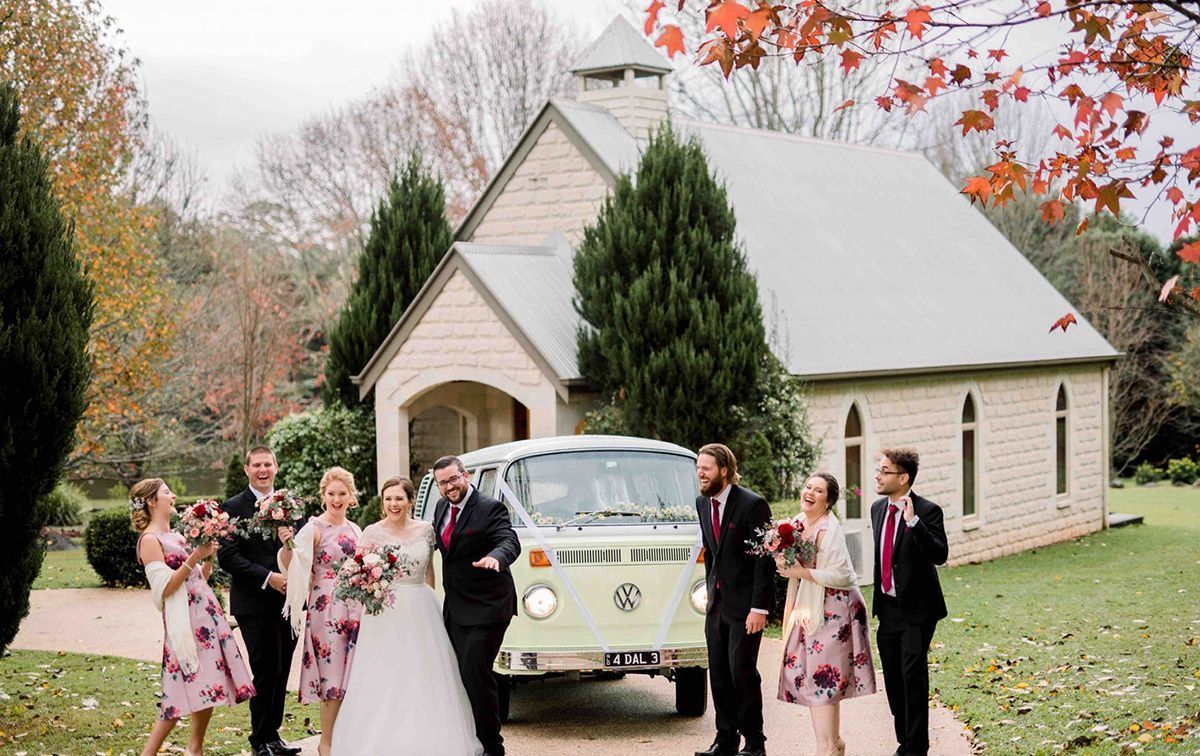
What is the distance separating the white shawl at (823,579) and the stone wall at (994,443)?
11.2m

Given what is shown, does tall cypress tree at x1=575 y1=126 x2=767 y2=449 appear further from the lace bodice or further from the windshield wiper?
the lace bodice

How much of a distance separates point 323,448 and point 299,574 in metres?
12.6

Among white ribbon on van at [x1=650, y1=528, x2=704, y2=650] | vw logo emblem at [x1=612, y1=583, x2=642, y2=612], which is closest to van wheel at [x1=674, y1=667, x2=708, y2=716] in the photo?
white ribbon on van at [x1=650, y1=528, x2=704, y2=650]

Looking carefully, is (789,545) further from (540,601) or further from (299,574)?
(299,574)

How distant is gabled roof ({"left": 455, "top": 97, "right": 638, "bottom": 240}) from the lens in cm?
2086

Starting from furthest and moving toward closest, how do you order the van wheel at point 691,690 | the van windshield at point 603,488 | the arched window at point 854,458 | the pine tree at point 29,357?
the arched window at point 854,458 < the van windshield at point 603,488 < the van wheel at point 691,690 < the pine tree at point 29,357

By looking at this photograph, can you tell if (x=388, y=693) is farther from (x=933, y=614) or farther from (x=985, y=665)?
(x=985, y=665)

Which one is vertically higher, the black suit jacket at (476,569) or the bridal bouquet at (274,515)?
the bridal bouquet at (274,515)

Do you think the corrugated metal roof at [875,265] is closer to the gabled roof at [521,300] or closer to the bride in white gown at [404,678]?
the gabled roof at [521,300]

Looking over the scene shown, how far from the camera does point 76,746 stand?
977 cm

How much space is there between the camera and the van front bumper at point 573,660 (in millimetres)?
10266

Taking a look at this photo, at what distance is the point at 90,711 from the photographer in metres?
11.1

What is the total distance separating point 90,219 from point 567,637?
15498 mm

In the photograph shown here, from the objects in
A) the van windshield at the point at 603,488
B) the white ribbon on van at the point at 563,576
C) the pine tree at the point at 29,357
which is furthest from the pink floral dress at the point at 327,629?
the pine tree at the point at 29,357
